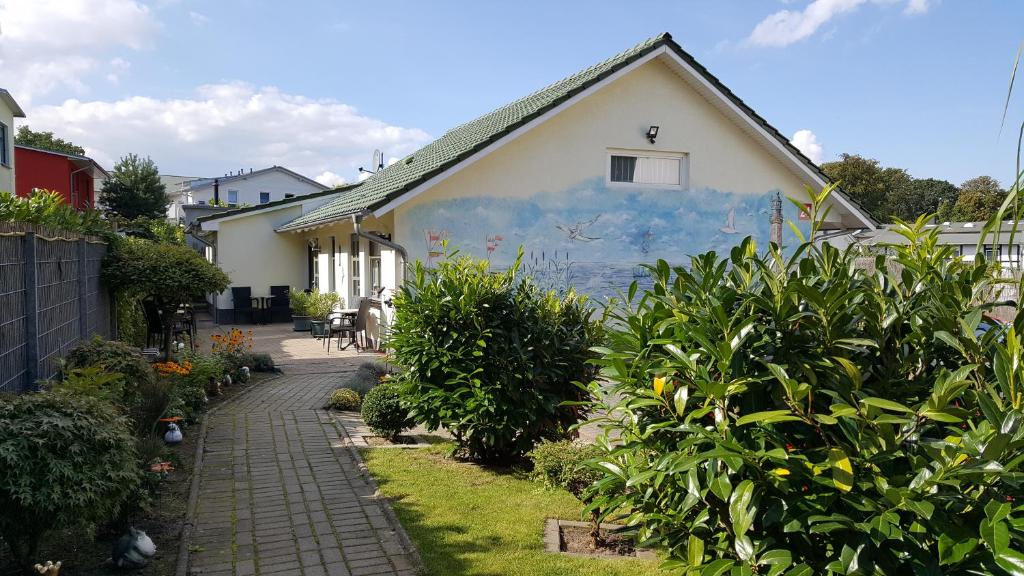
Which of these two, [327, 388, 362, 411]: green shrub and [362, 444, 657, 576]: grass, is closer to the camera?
[362, 444, 657, 576]: grass

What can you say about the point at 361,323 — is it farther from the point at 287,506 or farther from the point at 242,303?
the point at 287,506

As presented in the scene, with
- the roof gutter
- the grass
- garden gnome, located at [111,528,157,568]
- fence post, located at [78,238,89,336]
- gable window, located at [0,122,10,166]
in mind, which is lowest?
the grass

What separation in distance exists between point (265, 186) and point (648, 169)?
43.1m

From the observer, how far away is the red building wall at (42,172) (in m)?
29.3

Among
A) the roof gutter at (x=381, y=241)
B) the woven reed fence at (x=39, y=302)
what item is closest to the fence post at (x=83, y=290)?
the woven reed fence at (x=39, y=302)

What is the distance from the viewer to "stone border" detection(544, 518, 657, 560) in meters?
4.77

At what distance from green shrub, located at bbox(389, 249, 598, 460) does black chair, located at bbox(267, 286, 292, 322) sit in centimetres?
1772

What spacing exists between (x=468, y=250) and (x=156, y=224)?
24716 mm

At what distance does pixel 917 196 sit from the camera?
65.8 metres

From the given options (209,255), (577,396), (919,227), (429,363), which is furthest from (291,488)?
(209,255)

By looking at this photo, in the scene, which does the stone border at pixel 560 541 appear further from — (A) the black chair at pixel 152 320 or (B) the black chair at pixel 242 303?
(B) the black chair at pixel 242 303

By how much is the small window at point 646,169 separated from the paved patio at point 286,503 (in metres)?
8.21

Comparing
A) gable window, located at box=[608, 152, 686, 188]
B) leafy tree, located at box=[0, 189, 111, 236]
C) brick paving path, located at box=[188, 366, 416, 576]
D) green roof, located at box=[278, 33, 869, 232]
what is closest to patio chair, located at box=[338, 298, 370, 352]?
green roof, located at box=[278, 33, 869, 232]

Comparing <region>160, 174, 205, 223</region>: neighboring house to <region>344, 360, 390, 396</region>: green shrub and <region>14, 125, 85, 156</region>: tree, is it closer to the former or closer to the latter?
<region>14, 125, 85, 156</region>: tree
